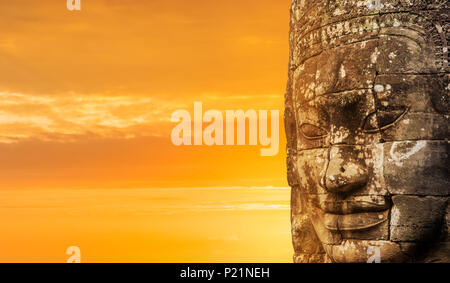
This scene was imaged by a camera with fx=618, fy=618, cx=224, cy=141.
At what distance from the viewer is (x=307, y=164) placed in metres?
6.68

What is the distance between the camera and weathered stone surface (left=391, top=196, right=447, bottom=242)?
5910 mm

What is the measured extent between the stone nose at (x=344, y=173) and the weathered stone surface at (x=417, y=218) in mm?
388

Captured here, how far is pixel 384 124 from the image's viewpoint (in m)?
6.02

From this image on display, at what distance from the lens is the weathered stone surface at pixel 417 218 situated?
591cm

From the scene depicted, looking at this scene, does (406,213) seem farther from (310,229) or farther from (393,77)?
(310,229)

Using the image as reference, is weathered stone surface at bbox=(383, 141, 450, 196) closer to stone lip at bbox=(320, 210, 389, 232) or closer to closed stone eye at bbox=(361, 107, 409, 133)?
closed stone eye at bbox=(361, 107, 409, 133)

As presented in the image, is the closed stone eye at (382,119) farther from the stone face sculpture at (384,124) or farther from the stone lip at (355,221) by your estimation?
the stone lip at (355,221)

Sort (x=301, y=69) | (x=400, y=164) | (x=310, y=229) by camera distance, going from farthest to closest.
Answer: (x=310, y=229), (x=301, y=69), (x=400, y=164)

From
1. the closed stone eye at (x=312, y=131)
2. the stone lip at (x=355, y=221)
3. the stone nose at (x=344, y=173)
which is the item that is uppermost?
the closed stone eye at (x=312, y=131)

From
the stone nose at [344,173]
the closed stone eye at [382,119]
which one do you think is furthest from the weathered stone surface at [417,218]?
the closed stone eye at [382,119]

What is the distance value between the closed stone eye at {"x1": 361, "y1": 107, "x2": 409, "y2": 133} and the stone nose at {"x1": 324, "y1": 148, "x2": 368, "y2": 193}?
0.33 meters

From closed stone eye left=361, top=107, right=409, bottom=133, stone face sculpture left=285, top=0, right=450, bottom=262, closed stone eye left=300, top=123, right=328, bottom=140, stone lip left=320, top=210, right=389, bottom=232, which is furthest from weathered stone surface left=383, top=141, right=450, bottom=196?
closed stone eye left=300, top=123, right=328, bottom=140

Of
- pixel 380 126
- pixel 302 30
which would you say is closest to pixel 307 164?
pixel 380 126
